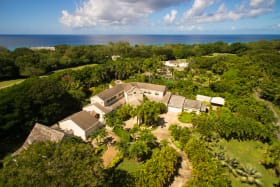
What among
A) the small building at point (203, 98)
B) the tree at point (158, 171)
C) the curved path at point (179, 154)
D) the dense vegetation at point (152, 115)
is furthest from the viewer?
the small building at point (203, 98)

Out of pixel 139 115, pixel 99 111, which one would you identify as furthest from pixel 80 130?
pixel 139 115

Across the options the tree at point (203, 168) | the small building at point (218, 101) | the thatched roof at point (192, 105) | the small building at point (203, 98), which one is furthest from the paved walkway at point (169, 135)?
the small building at point (218, 101)

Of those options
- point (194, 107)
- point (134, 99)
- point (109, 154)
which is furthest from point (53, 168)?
point (194, 107)

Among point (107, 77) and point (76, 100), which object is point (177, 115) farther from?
point (107, 77)

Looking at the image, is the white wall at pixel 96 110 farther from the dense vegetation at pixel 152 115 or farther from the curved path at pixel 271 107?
the curved path at pixel 271 107

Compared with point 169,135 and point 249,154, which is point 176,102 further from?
point 249,154

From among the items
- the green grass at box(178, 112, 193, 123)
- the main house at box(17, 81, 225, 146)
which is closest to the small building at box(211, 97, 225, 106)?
the main house at box(17, 81, 225, 146)
